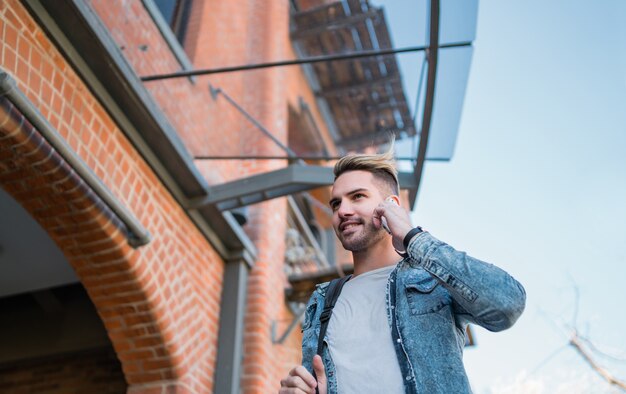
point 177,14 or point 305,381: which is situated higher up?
point 177,14

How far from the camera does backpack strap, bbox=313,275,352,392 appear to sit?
1733mm

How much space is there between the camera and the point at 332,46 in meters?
9.91

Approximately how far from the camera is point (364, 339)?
5.46 ft

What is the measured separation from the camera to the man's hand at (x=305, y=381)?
5.08 ft

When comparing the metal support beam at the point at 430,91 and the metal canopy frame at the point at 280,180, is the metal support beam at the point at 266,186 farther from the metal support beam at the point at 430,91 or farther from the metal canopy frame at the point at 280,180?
the metal support beam at the point at 430,91

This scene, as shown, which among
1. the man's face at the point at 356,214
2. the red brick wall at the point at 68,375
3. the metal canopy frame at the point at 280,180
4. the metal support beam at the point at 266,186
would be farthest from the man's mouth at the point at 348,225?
the red brick wall at the point at 68,375

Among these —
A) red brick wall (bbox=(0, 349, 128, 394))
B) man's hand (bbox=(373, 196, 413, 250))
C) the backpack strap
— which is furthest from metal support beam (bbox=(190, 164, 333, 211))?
man's hand (bbox=(373, 196, 413, 250))

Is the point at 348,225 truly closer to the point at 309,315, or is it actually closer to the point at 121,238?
the point at 309,315

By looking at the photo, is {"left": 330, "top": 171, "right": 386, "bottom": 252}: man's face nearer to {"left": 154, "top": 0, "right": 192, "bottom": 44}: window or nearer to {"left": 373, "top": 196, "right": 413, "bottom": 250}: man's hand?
{"left": 373, "top": 196, "right": 413, "bottom": 250}: man's hand

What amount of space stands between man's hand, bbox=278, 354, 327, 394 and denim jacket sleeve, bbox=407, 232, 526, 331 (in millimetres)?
378

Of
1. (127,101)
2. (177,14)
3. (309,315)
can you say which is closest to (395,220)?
(309,315)

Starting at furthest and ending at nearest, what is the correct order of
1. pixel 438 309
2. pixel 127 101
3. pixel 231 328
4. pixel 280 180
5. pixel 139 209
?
pixel 231 328, pixel 280 180, pixel 139 209, pixel 127 101, pixel 438 309

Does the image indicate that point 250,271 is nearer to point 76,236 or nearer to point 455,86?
point 76,236

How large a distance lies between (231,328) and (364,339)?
356cm
